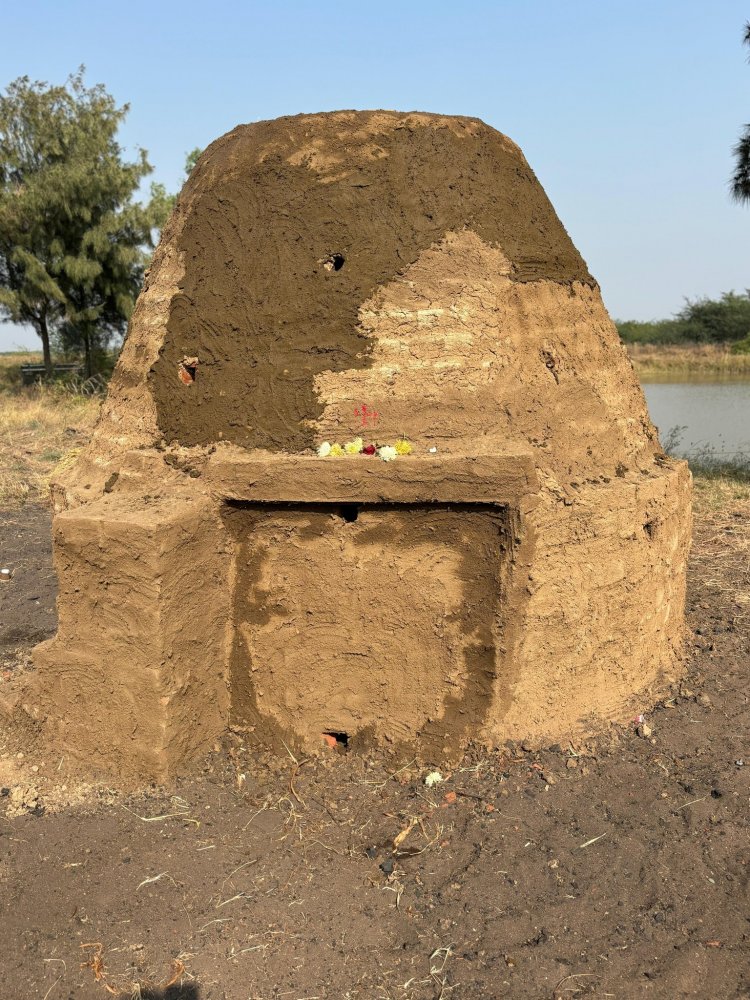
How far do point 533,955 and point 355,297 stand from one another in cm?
282

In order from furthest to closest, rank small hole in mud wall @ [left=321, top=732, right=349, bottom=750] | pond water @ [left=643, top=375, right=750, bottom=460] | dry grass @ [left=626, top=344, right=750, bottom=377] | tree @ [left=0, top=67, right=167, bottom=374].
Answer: dry grass @ [left=626, top=344, right=750, bottom=377] → tree @ [left=0, top=67, right=167, bottom=374] → pond water @ [left=643, top=375, right=750, bottom=460] → small hole in mud wall @ [left=321, top=732, right=349, bottom=750]

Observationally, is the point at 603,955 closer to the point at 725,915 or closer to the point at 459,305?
the point at 725,915

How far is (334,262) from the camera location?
3902mm

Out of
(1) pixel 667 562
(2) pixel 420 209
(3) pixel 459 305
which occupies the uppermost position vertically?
(2) pixel 420 209

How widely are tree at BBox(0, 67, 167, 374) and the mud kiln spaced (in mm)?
15300

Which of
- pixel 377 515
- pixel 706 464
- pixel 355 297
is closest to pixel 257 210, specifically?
pixel 355 297

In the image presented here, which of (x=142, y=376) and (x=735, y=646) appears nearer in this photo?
(x=142, y=376)

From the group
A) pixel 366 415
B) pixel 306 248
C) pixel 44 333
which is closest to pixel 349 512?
pixel 366 415

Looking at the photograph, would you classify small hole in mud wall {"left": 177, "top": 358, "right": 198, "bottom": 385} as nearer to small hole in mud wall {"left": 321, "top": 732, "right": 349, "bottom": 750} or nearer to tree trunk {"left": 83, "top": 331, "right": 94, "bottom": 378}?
small hole in mud wall {"left": 321, "top": 732, "right": 349, "bottom": 750}

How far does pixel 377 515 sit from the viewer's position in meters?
3.76

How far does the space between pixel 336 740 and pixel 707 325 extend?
35.0 metres

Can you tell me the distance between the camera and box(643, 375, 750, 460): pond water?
47.1ft

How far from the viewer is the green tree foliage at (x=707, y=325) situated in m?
33.3

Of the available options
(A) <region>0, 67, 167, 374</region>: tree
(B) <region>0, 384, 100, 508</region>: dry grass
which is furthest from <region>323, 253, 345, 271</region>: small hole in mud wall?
(A) <region>0, 67, 167, 374</region>: tree
